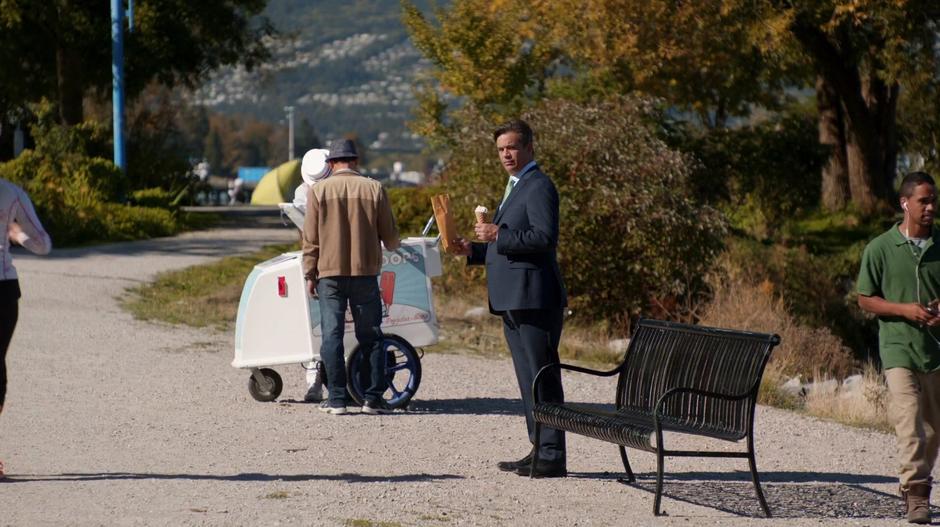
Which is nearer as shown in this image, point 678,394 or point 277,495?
point 277,495

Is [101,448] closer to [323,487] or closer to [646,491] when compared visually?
[323,487]

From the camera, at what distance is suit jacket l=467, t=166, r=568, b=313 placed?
806cm


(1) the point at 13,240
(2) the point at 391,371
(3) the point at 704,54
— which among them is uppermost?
(3) the point at 704,54

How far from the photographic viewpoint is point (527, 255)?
8203 mm

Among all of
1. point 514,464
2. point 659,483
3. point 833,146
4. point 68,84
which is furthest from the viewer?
point 68,84

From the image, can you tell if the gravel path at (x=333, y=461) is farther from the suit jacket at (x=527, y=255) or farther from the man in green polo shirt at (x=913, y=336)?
the suit jacket at (x=527, y=255)

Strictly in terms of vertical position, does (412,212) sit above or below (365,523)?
above

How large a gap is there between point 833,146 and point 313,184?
881 inches

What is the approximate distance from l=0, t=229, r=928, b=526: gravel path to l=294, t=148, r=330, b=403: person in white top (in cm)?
17

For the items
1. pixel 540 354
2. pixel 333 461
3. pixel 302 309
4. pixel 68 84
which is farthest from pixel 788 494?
pixel 68 84

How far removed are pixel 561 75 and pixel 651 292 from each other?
11.5m

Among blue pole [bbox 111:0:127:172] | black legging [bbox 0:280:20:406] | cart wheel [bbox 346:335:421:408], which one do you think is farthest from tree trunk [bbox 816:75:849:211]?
black legging [bbox 0:280:20:406]

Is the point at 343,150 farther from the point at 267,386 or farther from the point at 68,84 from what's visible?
the point at 68,84

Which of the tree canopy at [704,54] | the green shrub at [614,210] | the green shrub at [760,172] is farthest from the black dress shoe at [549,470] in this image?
the green shrub at [760,172]
